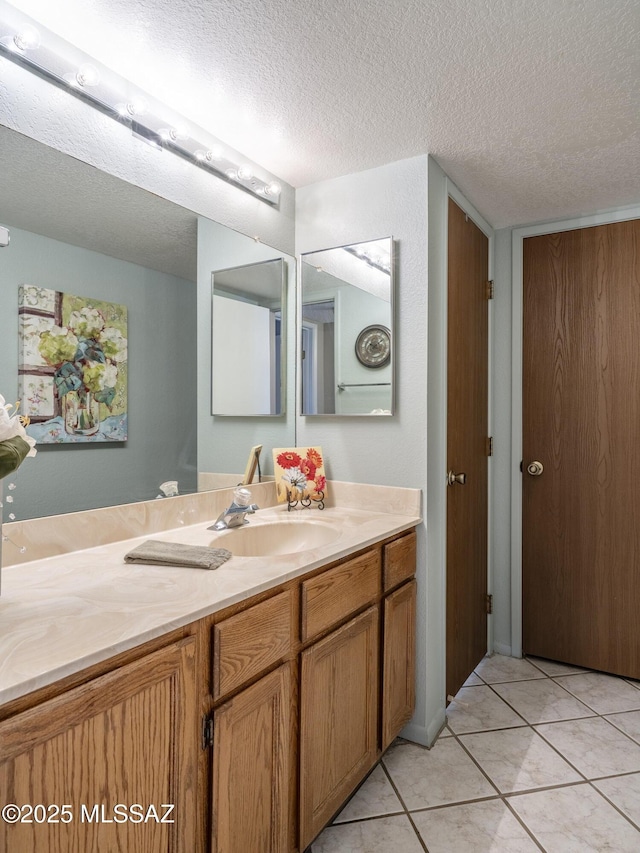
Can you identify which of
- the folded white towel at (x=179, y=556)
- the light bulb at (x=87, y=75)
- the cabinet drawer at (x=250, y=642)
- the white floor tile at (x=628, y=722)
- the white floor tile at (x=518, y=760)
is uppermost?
the light bulb at (x=87, y=75)

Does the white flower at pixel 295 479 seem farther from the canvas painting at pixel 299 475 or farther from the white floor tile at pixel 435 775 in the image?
the white floor tile at pixel 435 775

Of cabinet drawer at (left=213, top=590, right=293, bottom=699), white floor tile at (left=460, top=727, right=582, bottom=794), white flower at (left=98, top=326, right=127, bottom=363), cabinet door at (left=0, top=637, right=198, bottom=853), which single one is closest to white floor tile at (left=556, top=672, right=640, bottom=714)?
white floor tile at (left=460, top=727, right=582, bottom=794)

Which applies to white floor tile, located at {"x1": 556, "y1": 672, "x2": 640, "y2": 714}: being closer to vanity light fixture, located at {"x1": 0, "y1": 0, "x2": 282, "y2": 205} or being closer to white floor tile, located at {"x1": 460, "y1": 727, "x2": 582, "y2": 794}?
white floor tile, located at {"x1": 460, "y1": 727, "x2": 582, "y2": 794}

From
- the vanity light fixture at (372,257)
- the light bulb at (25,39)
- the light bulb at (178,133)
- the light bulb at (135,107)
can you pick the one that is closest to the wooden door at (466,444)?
the vanity light fixture at (372,257)

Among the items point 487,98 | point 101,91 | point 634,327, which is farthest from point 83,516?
point 634,327

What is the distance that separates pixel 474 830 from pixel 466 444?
143 centimetres

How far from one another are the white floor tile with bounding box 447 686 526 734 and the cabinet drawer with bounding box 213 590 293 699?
1.27 meters

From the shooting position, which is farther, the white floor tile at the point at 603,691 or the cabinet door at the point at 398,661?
the white floor tile at the point at 603,691

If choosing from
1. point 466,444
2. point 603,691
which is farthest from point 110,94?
point 603,691

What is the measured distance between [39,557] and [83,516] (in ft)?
0.50

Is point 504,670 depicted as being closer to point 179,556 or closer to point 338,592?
point 338,592

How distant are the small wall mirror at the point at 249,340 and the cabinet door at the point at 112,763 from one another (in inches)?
43.9

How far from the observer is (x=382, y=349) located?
2098mm

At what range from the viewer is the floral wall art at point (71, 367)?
1328mm
